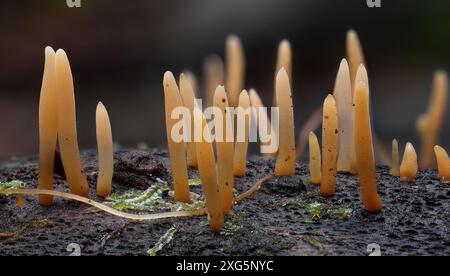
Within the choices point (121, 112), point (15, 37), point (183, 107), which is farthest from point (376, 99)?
point (183, 107)

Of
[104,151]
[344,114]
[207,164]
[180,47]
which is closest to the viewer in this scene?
[207,164]

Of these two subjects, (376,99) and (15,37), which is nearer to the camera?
(376,99)

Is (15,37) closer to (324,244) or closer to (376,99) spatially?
(376,99)

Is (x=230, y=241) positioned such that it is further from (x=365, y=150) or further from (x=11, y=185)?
(x=11, y=185)

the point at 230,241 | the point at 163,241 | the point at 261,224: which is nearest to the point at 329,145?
the point at 261,224

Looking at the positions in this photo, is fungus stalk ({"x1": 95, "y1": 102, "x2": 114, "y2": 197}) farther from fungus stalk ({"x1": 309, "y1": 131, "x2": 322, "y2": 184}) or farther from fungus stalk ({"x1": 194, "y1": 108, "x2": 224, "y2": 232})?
fungus stalk ({"x1": 309, "y1": 131, "x2": 322, "y2": 184})
